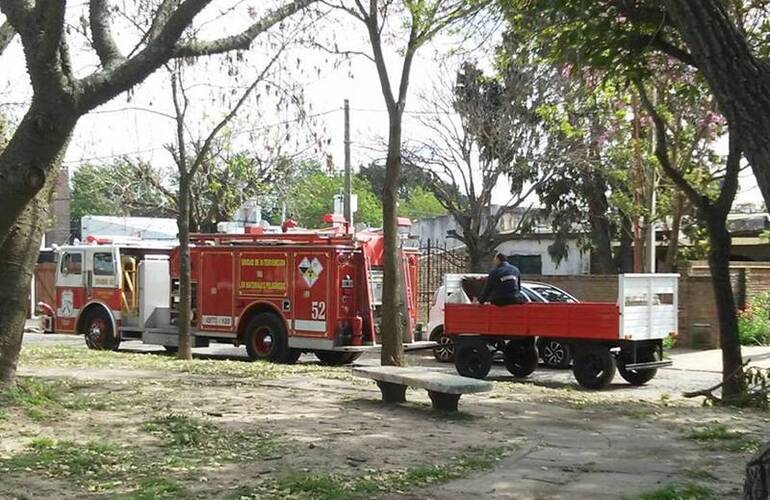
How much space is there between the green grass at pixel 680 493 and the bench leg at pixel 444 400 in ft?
12.7

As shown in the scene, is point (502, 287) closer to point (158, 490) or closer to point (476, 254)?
point (158, 490)

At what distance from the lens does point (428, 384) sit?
10.1m

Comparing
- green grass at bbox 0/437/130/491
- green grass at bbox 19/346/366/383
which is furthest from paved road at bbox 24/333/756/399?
green grass at bbox 0/437/130/491

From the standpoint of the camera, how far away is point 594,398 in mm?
13172

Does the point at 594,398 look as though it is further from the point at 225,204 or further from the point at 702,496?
the point at 225,204

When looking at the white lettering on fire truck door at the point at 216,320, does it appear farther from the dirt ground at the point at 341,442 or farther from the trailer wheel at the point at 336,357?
the dirt ground at the point at 341,442

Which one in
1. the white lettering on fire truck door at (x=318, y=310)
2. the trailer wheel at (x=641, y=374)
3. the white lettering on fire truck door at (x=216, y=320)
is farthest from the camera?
the white lettering on fire truck door at (x=216, y=320)

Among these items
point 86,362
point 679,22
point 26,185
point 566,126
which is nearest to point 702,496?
point 679,22

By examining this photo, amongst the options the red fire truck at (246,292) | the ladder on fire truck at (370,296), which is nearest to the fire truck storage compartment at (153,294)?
the red fire truck at (246,292)

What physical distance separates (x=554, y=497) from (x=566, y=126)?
10.6 metres

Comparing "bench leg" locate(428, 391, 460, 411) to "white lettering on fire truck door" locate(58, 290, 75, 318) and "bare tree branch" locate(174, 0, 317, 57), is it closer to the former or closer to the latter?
"bare tree branch" locate(174, 0, 317, 57)

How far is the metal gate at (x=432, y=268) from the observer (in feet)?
81.4

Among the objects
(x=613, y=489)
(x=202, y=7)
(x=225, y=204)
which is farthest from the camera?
(x=225, y=204)

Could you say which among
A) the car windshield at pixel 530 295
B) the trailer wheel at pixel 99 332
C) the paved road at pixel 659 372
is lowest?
the paved road at pixel 659 372
